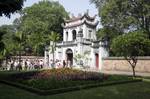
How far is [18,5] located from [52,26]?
3949 centimetres

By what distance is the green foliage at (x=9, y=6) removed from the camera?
18423 mm

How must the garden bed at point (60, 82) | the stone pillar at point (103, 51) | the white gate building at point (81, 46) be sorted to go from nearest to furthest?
the garden bed at point (60, 82) < the stone pillar at point (103, 51) < the white gate building at point (81, 46)

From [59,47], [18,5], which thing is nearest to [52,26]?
[59,47]

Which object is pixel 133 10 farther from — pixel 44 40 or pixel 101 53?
pixel 44 40

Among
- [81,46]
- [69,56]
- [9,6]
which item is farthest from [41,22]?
[9,6]

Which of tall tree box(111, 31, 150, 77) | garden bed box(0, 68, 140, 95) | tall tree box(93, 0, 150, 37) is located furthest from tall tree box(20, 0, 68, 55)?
garden bed box(0, 68, 140, 95)

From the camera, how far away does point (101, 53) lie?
144ft

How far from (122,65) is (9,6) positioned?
2266 centimetres

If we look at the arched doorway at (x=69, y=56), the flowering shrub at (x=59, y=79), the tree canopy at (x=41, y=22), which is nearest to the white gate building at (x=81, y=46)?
the arched doorway at (x=69, y=56)

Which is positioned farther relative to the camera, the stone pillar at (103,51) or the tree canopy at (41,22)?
the tree canopy at (41,22)

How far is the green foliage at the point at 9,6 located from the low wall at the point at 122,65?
2041 centimetres

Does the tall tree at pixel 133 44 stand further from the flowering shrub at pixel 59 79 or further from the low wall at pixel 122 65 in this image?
the low wall at pixel 122 65

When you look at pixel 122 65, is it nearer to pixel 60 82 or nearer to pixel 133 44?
pixel 133 44

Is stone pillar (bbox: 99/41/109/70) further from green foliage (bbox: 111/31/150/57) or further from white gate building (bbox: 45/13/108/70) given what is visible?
green foliage (bbox: 111/31/150/57)
